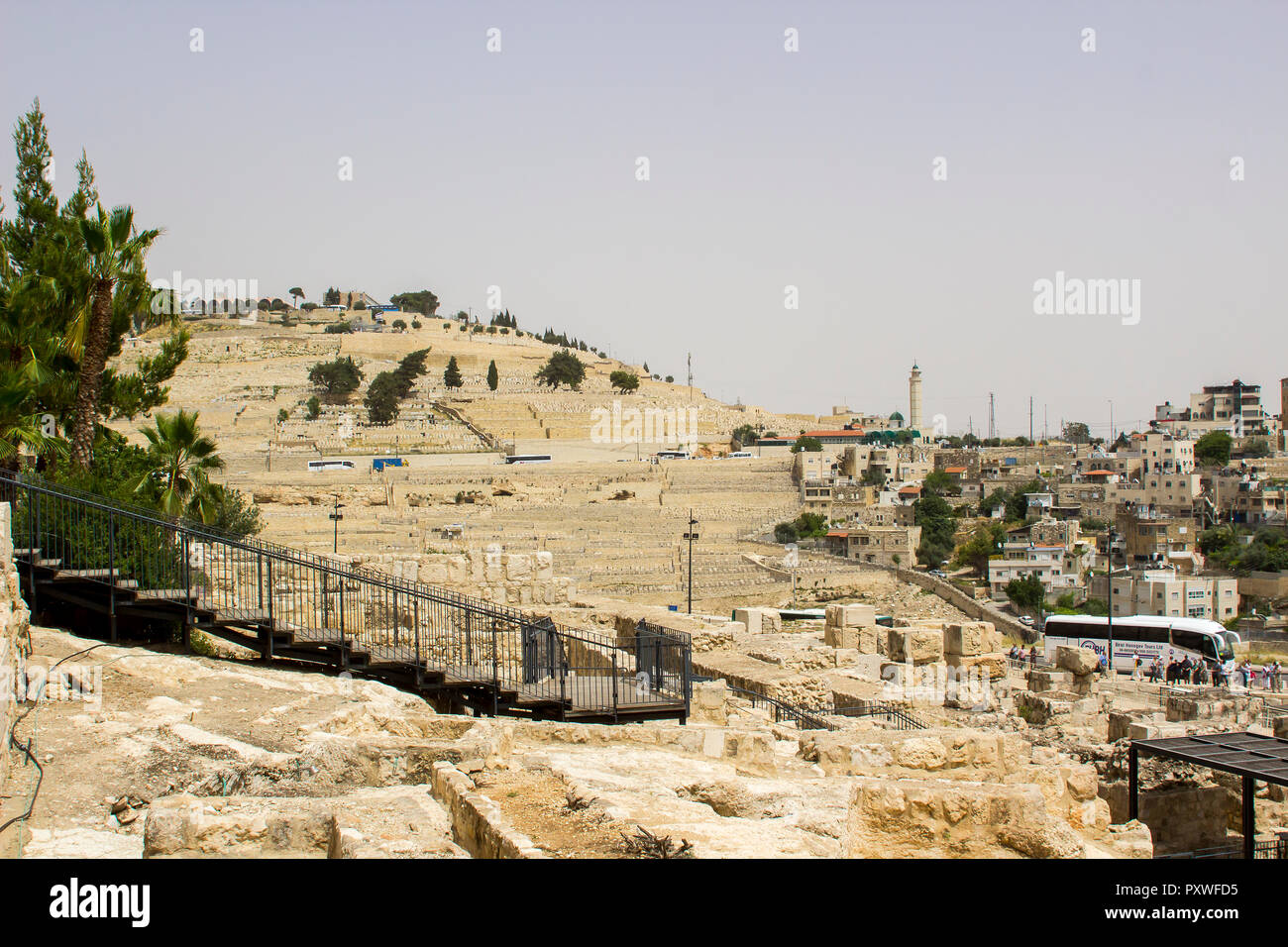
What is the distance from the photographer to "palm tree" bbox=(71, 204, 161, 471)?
11.3 m

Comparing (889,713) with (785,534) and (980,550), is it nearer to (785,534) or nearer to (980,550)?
(785,534)

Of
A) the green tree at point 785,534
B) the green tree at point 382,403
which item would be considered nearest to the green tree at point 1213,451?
the green tree at point 785,534

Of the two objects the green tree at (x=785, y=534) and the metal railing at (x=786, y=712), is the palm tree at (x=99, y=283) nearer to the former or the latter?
the metal railing at (x=786, y=712)

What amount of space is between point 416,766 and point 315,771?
0.54m

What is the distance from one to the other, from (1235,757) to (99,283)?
37.1 ft

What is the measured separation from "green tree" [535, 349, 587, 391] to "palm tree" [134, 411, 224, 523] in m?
83.8

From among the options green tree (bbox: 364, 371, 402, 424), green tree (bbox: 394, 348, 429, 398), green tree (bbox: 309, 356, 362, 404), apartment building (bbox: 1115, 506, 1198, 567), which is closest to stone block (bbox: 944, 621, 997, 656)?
apartment building (bbox: 1115, 506, 1198, 567)

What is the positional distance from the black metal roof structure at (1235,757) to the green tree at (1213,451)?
303ft

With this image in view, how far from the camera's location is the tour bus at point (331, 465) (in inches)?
2266

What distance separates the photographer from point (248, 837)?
4.55 m

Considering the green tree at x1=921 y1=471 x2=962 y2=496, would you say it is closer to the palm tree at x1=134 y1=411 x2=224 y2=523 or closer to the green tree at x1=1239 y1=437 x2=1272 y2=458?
the green tree at x1=1239 y1=437 x2=1272 y2=458

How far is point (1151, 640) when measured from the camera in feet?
75.8
